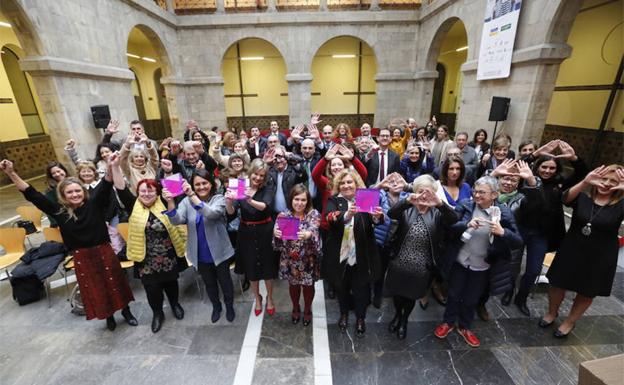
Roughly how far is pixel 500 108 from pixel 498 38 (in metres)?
1.88

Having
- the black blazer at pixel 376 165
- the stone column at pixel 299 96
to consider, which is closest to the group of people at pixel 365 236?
the black blazer at pixel 376 165

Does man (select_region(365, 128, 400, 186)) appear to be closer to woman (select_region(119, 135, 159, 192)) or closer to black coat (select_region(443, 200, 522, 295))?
black coat (select_region(443, 200, 522, 295))

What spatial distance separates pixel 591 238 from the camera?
262cm

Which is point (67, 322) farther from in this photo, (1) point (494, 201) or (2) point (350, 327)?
(1) point (494, 201)

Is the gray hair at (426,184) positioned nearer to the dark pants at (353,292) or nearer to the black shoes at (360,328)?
the dark pants at (353,292)

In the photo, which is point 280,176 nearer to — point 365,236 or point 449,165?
point 365,236

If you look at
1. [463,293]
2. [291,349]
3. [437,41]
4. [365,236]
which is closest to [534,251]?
[463,293]

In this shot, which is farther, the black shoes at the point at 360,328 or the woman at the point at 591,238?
the black shoes at the point at 360,328

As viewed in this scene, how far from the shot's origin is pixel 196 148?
14.7 feet

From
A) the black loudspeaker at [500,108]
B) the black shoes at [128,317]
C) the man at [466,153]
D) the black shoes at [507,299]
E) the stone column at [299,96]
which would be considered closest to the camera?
the black shoes at [128,317]

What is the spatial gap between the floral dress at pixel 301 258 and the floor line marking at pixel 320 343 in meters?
0.61

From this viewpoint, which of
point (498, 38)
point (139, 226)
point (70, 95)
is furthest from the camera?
point (498, 38)

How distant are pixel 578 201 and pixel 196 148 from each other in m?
4.89

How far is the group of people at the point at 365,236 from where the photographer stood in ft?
8.41
